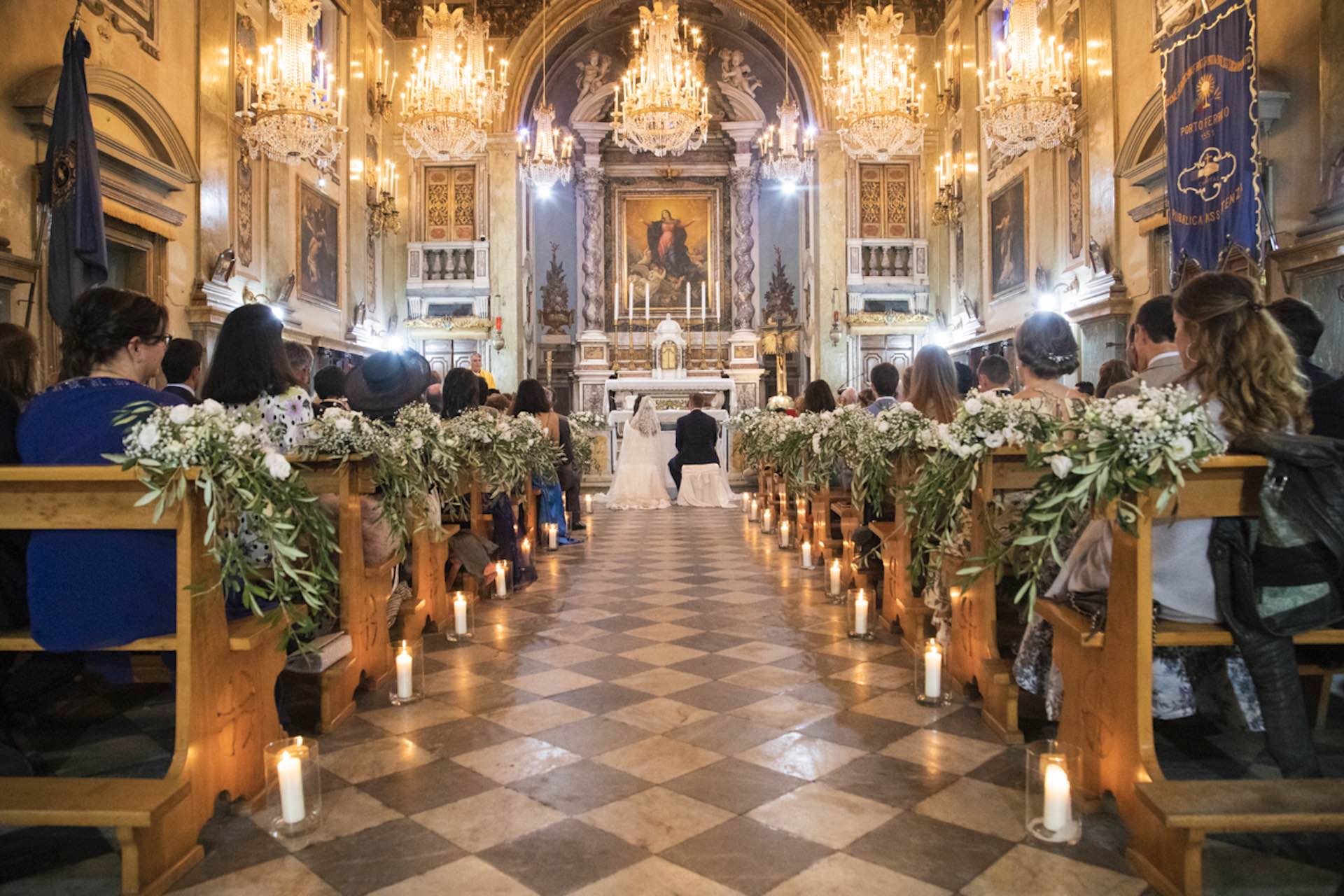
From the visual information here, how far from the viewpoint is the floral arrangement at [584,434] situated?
34.6 feet

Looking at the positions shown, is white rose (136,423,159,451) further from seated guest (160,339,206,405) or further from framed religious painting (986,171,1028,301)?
framed religious painting (986,171,1028,301)

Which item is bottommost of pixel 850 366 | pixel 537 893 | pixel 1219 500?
pixel 537 893

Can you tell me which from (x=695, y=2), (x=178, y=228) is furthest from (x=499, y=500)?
(x=695, y=2)

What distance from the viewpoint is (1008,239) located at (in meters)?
13.0

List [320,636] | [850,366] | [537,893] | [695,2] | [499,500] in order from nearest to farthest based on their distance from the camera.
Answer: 1. [537,893]
2. [320,636]
3. [499,500]
4. [850,366]
5. [695,2]

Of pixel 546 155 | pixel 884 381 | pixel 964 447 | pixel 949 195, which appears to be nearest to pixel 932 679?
pixel 964 447

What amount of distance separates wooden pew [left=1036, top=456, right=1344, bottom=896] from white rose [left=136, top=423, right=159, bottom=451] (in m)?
2.60

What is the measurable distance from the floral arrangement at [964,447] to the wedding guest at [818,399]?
14.5ft

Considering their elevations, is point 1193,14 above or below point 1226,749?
above

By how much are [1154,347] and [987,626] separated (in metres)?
1.41

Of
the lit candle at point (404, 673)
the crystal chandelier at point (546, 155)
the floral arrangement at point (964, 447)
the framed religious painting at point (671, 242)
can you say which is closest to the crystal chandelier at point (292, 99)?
Result: the crystal chandelier at point (546, 155)

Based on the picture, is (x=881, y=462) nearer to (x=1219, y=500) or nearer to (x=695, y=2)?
(x=1219, y=500)

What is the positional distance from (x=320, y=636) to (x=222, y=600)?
101 centimetres

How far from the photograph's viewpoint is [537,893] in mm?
2240
